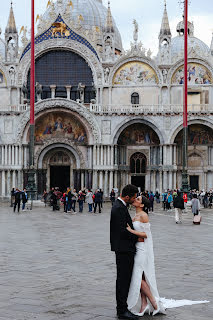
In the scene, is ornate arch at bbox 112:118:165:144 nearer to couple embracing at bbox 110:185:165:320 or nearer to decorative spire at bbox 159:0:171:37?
decorative spire at bbox 159:0:171:37

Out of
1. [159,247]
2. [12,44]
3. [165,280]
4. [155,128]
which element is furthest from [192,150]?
[165,280]

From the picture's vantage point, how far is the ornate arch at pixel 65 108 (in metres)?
42.6

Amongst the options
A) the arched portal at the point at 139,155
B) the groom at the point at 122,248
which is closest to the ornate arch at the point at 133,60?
the arched portal at the point at 139,155

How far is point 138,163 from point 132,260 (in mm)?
37140

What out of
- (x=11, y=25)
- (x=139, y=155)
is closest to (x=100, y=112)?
(x=139, y=155)

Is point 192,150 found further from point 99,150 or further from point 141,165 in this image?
point 99,150

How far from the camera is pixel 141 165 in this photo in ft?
148

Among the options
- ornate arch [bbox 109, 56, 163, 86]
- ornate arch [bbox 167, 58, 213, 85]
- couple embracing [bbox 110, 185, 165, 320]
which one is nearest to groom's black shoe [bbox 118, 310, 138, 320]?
couple embracing [bbox 110, 185, 165, 320]

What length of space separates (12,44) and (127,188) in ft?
132

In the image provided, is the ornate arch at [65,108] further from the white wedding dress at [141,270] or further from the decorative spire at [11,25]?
the white wedding dress at [141,270]

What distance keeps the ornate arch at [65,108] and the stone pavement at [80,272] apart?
22993mm

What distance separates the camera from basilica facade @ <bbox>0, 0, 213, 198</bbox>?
141ft

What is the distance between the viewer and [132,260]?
26.9ft

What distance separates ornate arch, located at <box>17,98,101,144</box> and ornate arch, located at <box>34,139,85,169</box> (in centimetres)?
166
